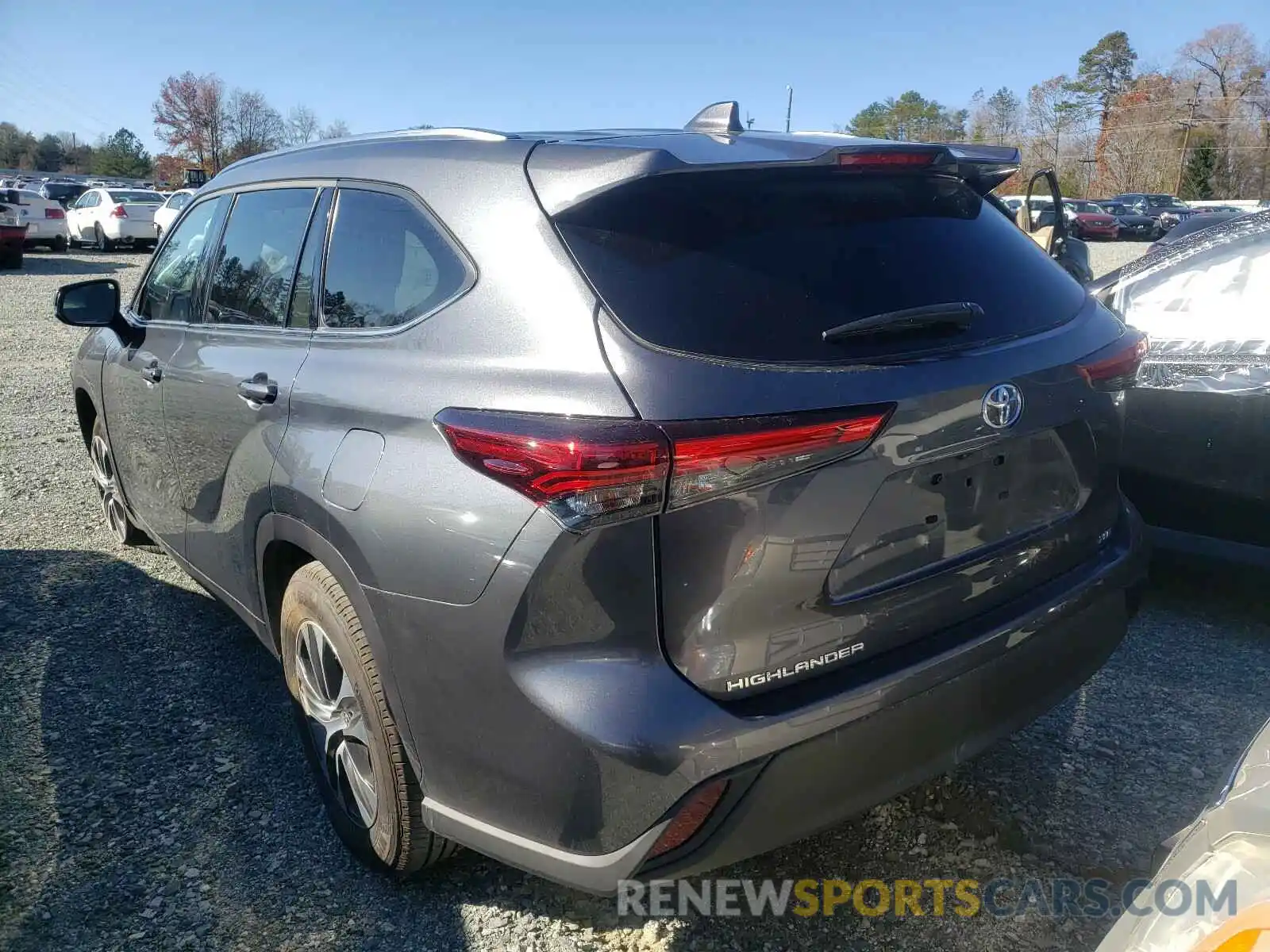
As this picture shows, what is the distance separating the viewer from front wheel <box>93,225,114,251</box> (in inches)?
1030

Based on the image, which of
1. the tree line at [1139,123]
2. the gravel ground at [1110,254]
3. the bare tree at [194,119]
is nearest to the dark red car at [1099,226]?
the gravel ground at [1110,254]

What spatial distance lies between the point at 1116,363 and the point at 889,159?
2.61 feet

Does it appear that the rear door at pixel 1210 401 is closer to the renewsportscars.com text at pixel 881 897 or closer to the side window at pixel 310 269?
the renewsportscars.com text at pixel 881 897

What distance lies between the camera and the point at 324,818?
9.41 ft

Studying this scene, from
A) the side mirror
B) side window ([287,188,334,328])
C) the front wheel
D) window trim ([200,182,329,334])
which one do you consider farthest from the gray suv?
the front wheel

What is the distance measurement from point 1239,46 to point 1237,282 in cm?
8758

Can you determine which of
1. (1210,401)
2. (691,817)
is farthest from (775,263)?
(1210,401)

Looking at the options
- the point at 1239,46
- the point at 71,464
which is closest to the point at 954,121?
the point at 1239,46

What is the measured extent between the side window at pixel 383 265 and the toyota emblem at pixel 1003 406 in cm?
115

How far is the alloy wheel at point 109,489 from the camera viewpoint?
4.62 metres

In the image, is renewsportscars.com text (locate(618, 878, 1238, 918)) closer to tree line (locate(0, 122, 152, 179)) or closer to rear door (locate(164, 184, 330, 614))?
rear door (locate(164, 184, 330, 614))

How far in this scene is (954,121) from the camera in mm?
71812

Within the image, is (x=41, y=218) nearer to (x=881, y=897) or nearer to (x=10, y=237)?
(x=10, y=237)

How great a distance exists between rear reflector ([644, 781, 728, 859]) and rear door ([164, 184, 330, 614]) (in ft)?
4.72
